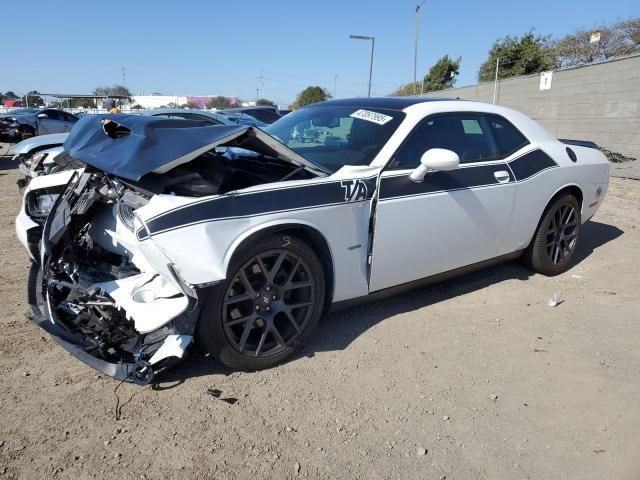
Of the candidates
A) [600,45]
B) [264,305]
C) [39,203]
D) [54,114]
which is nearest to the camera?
[264,305]

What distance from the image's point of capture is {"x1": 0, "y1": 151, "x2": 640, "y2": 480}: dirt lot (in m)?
2.29

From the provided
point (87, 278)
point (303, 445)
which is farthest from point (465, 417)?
point (87, 278)

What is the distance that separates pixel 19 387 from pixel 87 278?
697 millimetres

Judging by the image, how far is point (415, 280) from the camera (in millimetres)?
3654

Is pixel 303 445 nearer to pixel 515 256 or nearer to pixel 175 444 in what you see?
pixel 175 444

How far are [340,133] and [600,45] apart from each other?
3716cm

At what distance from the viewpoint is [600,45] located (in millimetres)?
33469

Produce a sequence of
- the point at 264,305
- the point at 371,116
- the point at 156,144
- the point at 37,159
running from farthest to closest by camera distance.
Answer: the point at 37,159
the point at 371,116
the point at 264,305
the point at 156,144

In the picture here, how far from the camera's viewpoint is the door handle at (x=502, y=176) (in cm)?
394

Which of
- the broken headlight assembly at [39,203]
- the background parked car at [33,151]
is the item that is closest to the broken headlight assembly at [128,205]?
the broken headlight assembly at [39,203]

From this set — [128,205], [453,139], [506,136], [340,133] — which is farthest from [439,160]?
[128,205]

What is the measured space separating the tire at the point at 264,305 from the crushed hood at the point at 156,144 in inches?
22.1

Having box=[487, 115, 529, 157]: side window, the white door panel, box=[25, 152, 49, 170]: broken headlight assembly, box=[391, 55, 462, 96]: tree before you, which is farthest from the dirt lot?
box=[391, 55, 462, 96]: tree

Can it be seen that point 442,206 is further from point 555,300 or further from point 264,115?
point 264,115
